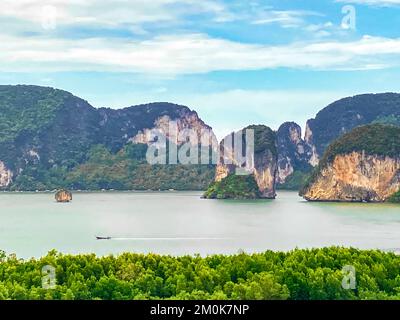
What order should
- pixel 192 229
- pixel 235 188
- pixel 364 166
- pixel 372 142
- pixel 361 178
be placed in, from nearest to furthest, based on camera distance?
pixel 192 229
pixel 372 142
pixel 361 178
pixel 364 166
pixel 235 188

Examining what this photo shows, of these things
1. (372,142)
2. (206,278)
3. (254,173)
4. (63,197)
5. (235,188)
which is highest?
(372,142)

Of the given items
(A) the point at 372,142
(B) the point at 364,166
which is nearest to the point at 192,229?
(B) the point at 364,166

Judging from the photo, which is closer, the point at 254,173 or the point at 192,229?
the point at 192,229

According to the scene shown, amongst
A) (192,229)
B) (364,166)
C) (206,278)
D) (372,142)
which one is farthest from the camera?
(364,166)

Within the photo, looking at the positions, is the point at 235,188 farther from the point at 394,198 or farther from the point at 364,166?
the point at 394,198

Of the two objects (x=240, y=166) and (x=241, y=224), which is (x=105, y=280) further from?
(x=240, y=166)

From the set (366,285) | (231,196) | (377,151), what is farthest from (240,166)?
(366,285)

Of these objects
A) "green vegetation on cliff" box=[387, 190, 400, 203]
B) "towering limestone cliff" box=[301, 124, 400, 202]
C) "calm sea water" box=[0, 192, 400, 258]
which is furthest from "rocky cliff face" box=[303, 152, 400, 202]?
"calm sea water" box=[0, 192, 400, 258]
